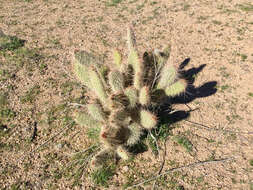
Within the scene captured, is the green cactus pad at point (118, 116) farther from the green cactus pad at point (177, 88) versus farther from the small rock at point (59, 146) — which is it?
the small rock at point (59, 146)

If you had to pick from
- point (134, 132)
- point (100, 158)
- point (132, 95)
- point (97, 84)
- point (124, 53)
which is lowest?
point (100, 158)

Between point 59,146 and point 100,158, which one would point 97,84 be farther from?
point 59,146

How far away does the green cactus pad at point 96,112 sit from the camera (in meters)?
2.54

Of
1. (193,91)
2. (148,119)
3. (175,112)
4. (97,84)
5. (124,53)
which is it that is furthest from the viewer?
(124,53)

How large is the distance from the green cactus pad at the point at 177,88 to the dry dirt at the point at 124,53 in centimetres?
70

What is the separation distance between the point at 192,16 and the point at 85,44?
2.69m

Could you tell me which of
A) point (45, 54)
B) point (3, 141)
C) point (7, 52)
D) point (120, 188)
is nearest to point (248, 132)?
point (120, 188)

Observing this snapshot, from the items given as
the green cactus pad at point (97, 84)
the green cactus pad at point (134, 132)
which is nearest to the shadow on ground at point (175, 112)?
the green cactus pad at point (134, 132)

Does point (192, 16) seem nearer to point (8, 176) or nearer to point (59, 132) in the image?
point (59, 132)

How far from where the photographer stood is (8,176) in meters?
2.95

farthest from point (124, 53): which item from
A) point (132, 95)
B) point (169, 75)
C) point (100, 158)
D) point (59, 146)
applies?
point (100, 158)

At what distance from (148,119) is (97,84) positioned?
73cm

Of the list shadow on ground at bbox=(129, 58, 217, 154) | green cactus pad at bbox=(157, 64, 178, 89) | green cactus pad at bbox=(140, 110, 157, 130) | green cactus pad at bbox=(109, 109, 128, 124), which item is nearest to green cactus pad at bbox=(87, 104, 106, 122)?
green cactus pad at bbox=(109, 109, 128, 124)

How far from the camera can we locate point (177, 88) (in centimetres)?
280
